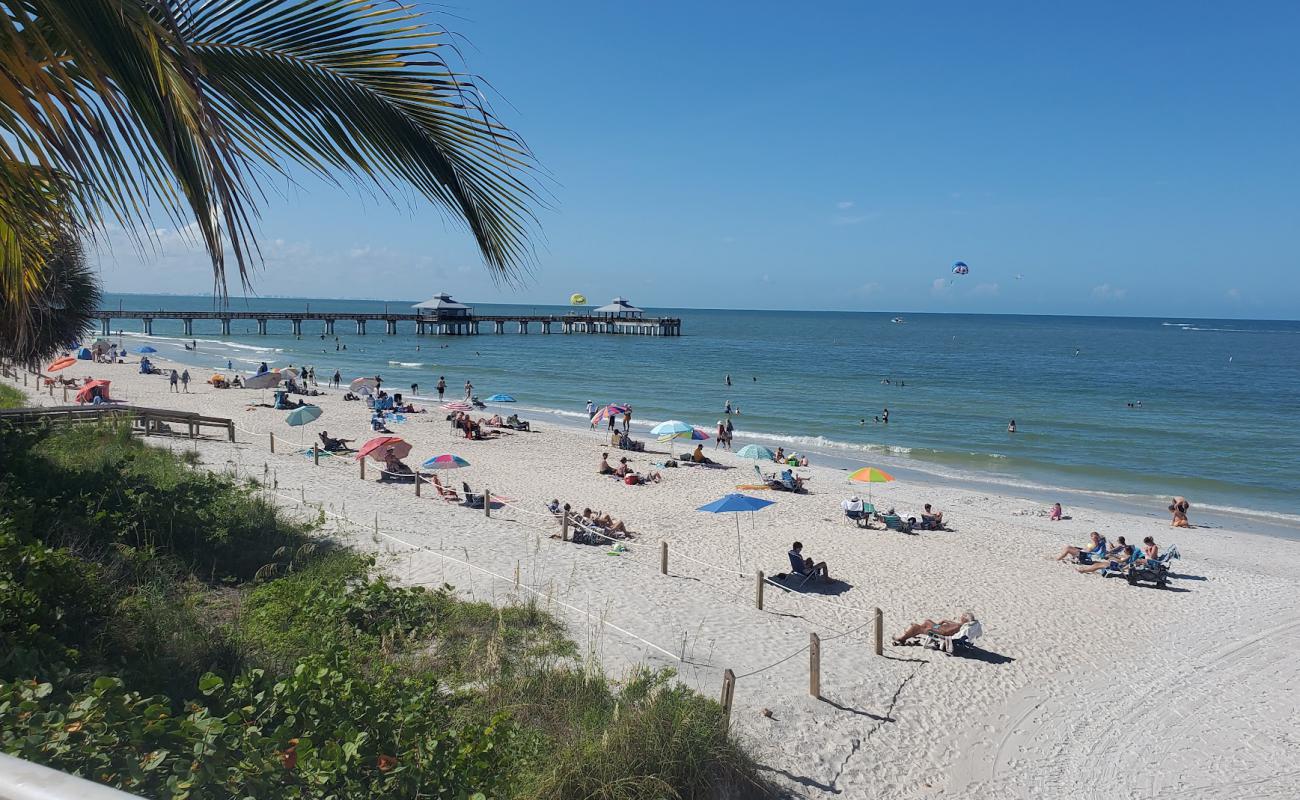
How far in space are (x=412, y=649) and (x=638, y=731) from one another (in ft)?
9.07

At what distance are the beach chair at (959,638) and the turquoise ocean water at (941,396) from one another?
55.2 feet

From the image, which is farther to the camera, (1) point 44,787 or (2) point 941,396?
(2) point 941,396

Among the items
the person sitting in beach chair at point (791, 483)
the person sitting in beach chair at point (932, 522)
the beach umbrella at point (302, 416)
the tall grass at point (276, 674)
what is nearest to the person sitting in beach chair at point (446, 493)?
the beach umbrella at point (302, 416)

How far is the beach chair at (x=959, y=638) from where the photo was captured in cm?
1120

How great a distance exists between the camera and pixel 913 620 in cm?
1277

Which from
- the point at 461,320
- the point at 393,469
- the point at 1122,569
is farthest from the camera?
the point at 461,320

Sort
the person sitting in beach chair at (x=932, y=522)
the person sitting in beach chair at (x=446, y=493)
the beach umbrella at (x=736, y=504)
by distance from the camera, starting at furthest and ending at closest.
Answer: the person sitting in beach chair at (x=932, y=522) < the person sitting in beach chair at (x=446, y=493) < the beach umbrella at (x=736, y=504)

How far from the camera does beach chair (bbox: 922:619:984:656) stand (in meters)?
11.2

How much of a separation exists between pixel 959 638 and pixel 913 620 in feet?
5.20

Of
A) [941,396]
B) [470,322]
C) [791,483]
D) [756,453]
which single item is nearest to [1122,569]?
[791,483]

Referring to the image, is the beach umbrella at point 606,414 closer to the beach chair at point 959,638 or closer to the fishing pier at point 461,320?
the beach chair at point 959,638

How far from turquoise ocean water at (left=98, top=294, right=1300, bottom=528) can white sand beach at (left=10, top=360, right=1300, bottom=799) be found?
8399mm

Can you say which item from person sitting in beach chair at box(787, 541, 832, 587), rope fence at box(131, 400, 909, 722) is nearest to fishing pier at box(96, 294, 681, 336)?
rope fence at box(131, 400, 909, 722)

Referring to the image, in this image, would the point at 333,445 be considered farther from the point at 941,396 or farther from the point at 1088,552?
the point at 941,396
